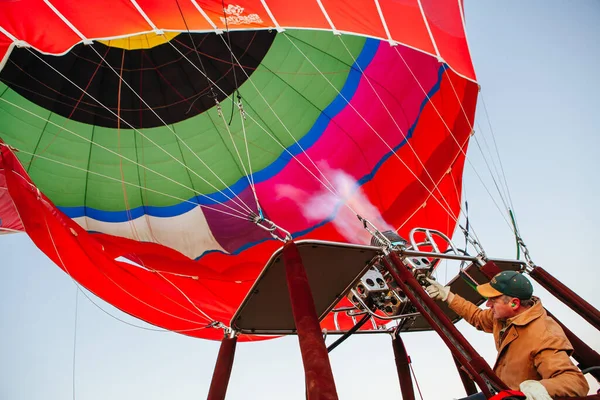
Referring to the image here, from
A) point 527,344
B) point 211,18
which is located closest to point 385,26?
point 211,18

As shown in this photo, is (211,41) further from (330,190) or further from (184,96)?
(330,190)

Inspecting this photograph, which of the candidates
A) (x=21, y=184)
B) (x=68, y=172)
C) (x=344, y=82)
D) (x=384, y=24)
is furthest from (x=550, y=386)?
(x=68, y=172)

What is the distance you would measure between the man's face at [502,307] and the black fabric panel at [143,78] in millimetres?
4113


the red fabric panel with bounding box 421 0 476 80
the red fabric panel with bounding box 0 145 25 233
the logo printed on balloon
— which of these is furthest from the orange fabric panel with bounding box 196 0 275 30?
the red fabric panel with bounding box 0 145 25 233

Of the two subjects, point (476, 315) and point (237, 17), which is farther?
point (237, 17)

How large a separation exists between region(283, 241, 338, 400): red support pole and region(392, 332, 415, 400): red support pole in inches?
86.6

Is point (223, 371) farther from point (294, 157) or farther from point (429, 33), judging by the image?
point (294, 157)

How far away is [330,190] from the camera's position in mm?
6113

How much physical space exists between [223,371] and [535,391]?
7.26ft

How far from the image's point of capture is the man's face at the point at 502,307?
6.89ft

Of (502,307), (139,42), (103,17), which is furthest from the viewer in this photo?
(139,42)

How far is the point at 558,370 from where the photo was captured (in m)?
1.74

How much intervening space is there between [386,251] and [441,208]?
3223 millimetres

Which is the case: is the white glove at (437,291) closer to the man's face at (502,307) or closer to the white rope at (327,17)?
the man's face at (502,307)
